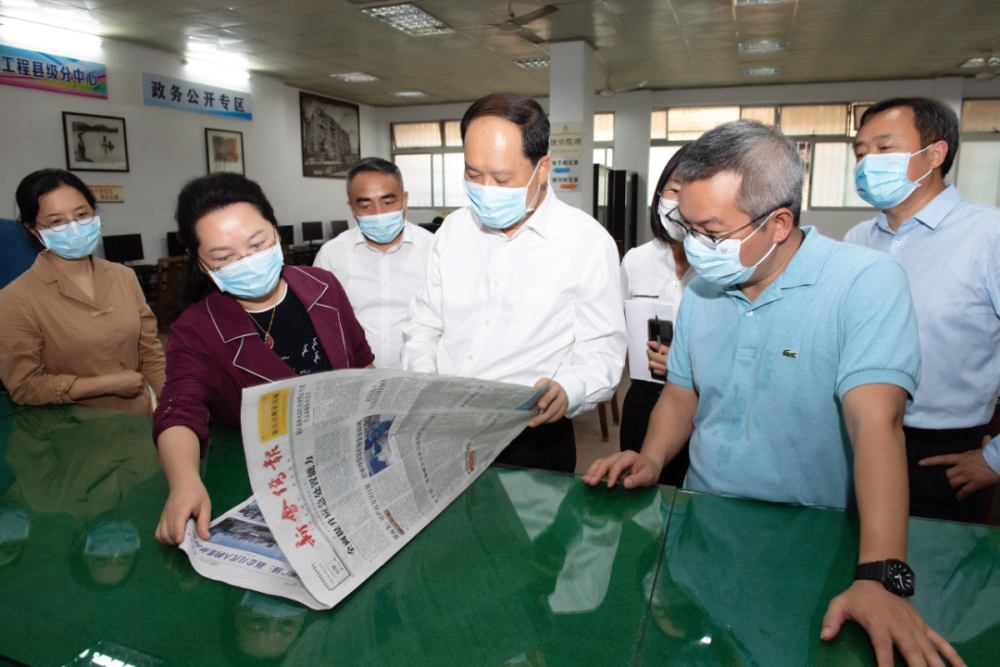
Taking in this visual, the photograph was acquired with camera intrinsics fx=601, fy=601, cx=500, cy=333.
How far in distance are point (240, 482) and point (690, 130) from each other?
10570 millimetres

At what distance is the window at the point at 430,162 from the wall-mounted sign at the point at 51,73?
575 centimetres

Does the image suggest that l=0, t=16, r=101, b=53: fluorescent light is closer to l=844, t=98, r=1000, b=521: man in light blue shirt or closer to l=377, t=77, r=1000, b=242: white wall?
l=377, t=77, r=1000, b=242: white wall

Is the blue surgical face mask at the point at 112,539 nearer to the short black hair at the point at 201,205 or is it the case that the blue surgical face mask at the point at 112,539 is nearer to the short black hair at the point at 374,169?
the short black hair at the point at 201,205

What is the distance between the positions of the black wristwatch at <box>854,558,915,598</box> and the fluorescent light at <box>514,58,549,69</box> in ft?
25.8

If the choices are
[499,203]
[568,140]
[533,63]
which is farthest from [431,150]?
[499,203]

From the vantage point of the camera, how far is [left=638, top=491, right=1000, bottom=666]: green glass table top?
0.70 m

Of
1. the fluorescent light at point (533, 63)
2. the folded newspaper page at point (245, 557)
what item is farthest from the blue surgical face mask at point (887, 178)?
the fluorescent light at point (533, 63)

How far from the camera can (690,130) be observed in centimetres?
1028

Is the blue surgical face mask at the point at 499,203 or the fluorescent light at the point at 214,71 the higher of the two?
the fluorescent light at the point at 214,71

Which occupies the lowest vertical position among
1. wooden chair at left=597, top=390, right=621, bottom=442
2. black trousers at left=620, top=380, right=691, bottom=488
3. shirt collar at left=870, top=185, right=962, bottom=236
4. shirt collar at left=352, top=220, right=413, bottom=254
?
wooden chair at left=597, top=390, right=621, bottom=442

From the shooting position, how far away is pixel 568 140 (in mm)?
7152

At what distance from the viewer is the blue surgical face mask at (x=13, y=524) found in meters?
0.97

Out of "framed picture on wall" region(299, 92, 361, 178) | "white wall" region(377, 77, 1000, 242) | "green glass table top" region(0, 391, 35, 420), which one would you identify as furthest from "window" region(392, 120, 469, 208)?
"green glass table top" region(0, 391, 35, 420)

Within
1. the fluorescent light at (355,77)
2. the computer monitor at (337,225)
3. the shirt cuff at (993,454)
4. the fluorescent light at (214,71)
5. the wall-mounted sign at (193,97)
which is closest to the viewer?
the shirt cuff at (993,454)
